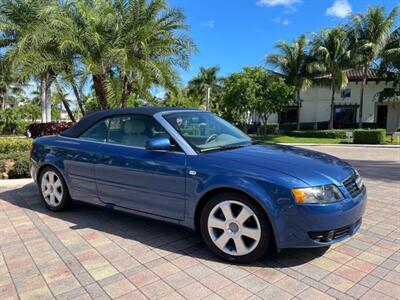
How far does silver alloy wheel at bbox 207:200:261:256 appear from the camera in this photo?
336cm

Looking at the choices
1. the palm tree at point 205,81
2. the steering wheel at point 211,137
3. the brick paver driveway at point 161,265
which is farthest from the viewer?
the palm tree at point 205,81

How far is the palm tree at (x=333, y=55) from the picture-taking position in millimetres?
27000

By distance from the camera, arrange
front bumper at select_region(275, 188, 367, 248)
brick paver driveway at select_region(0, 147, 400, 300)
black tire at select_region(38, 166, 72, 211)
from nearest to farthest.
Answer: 1. brick paver driveway at select_region(0, 147, 400, 300)
2. front bumper at select_region(275, 188, 367, 248)
3. black tire at select_region(38, 166, 72, 211)

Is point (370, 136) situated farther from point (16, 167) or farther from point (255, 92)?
point (16, 167)

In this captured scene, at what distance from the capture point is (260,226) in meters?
3.29

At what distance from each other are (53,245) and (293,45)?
28349 millimetres

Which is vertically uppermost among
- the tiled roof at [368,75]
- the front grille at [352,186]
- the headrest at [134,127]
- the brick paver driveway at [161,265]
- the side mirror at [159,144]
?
the tiled roof at [368,75]

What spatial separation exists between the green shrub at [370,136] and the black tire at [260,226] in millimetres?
21188

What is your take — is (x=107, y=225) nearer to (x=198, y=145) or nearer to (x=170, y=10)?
(x=198, y=145)

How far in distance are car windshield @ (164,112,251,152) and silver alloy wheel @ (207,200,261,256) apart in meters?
0.72

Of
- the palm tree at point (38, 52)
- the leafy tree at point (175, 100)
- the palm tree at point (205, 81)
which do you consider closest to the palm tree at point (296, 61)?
the leafy tree at point (175, 100)

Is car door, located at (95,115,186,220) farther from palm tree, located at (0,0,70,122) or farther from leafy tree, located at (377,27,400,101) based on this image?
leafy tree, located at (377,27,400,101)

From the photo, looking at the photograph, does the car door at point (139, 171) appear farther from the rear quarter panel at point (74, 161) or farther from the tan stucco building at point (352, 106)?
the tan stucco building at point (352, 106)

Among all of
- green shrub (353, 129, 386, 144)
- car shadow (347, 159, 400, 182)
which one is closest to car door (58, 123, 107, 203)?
car shadow (347, 159, 400, 182)
